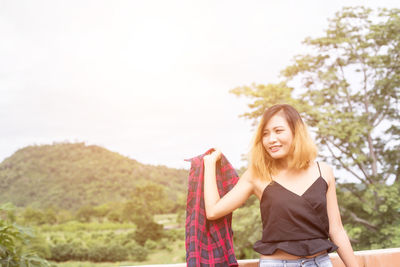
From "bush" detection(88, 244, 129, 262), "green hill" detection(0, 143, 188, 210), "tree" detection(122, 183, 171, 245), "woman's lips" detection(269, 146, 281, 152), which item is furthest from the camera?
"green hill" detection(0, 143, 188, 210)

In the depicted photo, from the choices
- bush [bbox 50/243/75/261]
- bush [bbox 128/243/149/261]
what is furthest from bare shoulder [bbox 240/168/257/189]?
bush [bbox 50/243/75/261]

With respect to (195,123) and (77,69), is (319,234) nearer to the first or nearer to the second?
(195,123)

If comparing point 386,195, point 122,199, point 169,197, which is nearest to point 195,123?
point 169,197

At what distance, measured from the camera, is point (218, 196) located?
149 centimetres

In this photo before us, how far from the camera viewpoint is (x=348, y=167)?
7051 millimetres

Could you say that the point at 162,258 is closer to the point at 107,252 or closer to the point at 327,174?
the point at 107,252

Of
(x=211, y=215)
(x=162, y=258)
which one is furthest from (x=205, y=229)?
(x=162, y=258)

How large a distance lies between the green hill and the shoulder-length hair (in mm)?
8226

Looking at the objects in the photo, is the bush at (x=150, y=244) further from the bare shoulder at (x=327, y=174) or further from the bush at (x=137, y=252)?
the bare shoulder at (x=327, y=174)

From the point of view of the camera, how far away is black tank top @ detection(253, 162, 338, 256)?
1330 millimetres

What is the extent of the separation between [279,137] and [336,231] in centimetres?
39

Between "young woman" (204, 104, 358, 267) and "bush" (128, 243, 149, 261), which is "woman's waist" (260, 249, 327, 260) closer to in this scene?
"young woman" (204, 104, 358, 267)

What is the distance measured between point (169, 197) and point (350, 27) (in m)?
5.36

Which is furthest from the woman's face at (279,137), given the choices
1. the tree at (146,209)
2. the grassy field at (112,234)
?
the tree at (146,209)
